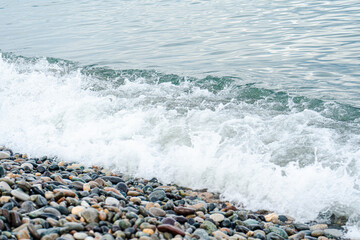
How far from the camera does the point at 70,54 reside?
14547mm

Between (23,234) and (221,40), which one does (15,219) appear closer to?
(23,234)

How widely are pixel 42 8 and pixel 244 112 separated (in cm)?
2482

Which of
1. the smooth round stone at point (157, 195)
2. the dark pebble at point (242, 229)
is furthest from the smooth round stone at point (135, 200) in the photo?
the dark pebble at point (242, 229)

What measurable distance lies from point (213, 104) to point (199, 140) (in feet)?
6.74

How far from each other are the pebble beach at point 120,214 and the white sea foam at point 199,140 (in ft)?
1.22

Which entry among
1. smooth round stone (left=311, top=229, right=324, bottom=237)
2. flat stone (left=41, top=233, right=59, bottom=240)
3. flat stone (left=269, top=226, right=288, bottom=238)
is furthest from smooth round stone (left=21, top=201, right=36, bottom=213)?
smooth round stone (left=311, top=229, right=324, bottom=237)

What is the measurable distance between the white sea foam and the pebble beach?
37cm

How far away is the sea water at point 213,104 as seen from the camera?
5.54 m

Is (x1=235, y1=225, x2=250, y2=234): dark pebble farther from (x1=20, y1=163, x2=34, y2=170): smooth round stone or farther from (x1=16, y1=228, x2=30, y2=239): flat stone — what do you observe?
(x1=20, y1=163, x2=34, y2=170): smooth round stone

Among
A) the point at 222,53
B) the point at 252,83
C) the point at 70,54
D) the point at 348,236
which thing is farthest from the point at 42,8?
the point at 348,236

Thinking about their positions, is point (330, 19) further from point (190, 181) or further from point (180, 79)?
point (190, 181)

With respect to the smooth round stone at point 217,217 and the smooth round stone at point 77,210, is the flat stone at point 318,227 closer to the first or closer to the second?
the smooth round stone at point 217,217

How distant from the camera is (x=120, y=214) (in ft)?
12.8

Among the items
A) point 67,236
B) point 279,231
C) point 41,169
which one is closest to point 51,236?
point 67,236
